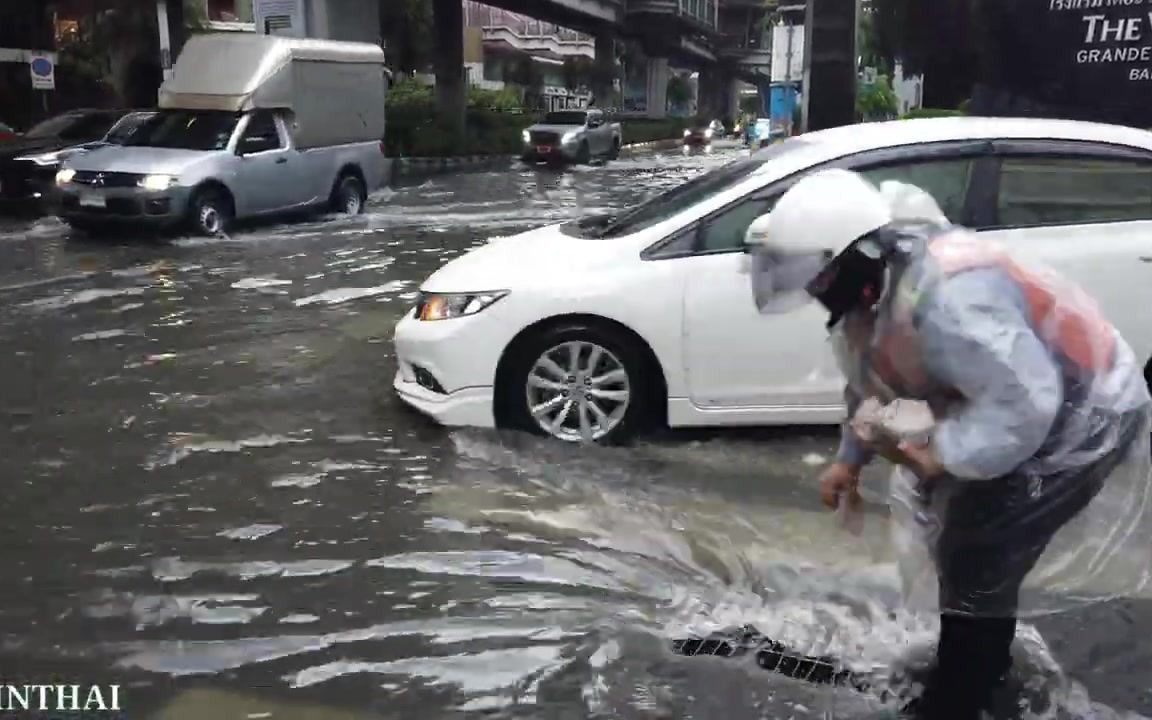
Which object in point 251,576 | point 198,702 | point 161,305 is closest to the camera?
point 198,702

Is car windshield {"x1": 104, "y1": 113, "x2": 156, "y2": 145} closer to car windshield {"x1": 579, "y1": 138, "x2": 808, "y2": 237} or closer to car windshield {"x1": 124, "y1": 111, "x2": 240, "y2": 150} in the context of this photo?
car windshield {"x1": 124, "y1": 111, "x2": 240, "y2": 150}

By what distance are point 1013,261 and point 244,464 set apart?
4072 millimetres

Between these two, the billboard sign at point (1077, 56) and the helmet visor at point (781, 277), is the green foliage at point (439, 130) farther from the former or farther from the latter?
the helmet visor at point (781, 277)

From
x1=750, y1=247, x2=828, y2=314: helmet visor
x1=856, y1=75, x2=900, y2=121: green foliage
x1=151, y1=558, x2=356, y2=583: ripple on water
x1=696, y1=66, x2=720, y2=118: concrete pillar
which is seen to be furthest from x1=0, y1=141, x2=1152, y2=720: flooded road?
x1=696, y1=66, x2=720, y2=118: concrete pillar

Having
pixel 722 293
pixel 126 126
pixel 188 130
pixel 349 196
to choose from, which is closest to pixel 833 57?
pixel 349 196

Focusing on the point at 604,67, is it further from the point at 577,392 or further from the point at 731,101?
the point at 577,392

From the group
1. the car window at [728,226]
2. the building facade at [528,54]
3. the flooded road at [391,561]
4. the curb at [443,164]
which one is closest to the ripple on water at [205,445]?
the flooded road at [391,561]

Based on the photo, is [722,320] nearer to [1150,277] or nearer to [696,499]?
[696,499]

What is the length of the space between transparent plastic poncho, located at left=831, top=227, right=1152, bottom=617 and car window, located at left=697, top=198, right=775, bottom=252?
261 centimetres

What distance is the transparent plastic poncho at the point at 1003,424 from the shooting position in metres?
2.39

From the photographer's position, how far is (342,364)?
25.1 ft

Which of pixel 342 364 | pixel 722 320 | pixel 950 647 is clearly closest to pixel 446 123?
pixel 342 364

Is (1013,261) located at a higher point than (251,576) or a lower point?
higher

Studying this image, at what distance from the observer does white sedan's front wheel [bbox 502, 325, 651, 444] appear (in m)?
5.55
